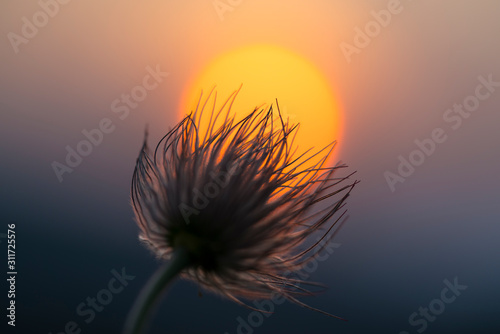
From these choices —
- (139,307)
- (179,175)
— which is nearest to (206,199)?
(179,175)

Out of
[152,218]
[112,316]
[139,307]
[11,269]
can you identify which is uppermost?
[11,269]

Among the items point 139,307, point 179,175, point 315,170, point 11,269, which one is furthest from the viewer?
point 11,269

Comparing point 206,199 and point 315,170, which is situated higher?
point 206,199

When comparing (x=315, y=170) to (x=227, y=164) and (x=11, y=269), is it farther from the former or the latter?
(x=11, y=269)
